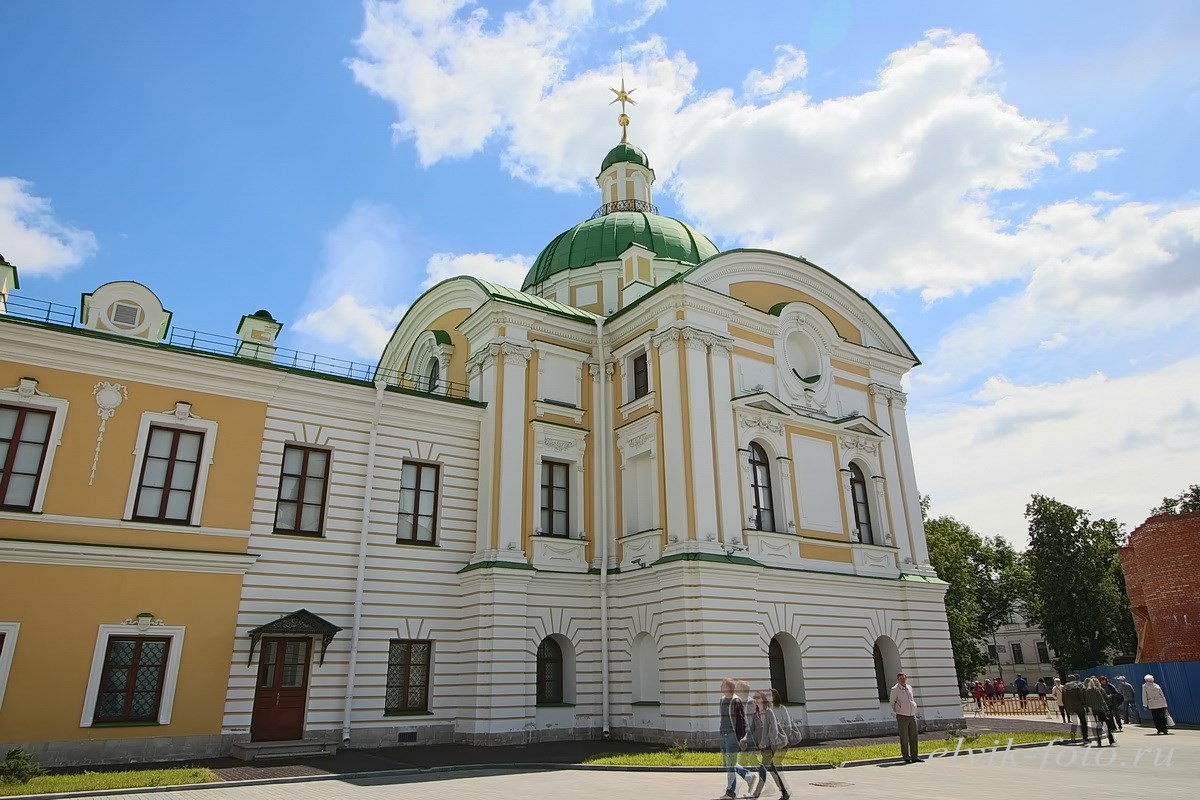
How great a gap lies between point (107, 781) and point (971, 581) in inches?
1957

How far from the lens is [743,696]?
1170cm

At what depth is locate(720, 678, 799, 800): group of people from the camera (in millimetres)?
10469

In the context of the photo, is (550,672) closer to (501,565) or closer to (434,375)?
(501,565)

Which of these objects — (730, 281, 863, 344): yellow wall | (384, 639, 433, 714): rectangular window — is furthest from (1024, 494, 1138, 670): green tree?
(384, 639, 433, 714): rectangular window

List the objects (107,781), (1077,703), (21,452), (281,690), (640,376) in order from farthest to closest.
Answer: (640,376) → (1077,703) → (281,690) → (21,452) → (107,781)

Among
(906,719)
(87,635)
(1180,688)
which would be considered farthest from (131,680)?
(1180,688)

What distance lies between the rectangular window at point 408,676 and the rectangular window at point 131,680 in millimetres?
4748

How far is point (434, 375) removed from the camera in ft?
80.7

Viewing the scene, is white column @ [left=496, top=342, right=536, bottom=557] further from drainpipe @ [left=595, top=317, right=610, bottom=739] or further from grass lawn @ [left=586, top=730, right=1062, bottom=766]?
grass lawn @ [left=586, top=730, right=1062, bottom=766]

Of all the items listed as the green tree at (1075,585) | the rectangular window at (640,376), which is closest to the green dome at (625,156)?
the rectangular window at (640,376)

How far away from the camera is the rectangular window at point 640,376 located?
2111 centimetres

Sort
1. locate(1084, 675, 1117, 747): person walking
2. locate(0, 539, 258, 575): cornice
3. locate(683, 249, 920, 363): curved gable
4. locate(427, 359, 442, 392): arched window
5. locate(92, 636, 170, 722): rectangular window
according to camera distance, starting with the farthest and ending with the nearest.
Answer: locate(427, 359, 442, 392): arched window, locate(683, 249, 920, 363): curved gable, locate(1084, 675, 1117, 747): person walking, locate(92, 636, 170, 722): rectangular window, locate(0, 539, 258, 575): cornice

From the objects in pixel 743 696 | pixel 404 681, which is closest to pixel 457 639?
pixel 404 681

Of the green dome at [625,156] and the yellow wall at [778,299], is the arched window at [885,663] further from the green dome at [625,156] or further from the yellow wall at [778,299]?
the green dome at [625,156]
